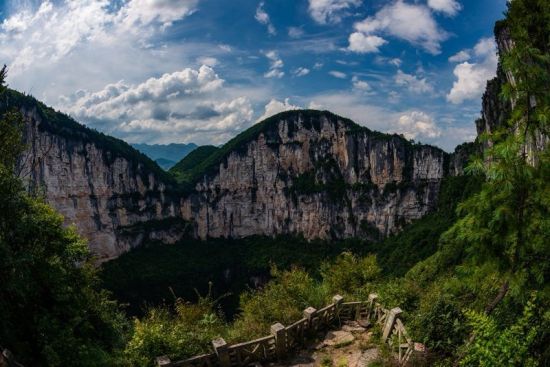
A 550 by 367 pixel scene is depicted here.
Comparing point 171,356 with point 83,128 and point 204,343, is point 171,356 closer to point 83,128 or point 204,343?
point 204,343

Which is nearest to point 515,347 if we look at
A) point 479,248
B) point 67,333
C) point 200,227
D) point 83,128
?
point 479,248

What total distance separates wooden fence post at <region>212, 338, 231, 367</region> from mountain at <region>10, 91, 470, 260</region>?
317ft

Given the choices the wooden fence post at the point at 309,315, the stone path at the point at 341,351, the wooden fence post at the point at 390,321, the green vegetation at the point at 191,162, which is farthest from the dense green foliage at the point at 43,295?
the green vegetation at the point at 191,162

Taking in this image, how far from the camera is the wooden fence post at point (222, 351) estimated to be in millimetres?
11883

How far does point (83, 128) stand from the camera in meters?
113

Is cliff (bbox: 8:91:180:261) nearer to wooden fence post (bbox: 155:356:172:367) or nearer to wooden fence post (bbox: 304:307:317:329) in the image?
wooden fence post (bbox: 304:307:317:329)

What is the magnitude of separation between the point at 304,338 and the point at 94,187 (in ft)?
359

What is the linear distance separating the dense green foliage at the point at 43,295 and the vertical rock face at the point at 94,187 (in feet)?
302

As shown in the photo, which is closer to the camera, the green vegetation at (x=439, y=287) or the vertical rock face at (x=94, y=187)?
the green vegetation at (x=439, y=287)

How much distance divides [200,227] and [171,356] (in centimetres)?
12549

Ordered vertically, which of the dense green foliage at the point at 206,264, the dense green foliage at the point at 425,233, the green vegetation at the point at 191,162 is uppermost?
the green vegetation at the point at 191,162

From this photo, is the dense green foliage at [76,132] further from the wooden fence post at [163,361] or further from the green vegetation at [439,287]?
the wooden fence post at [163,361]

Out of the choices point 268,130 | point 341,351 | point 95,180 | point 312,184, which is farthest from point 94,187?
point 341,351

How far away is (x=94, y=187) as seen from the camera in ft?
368
